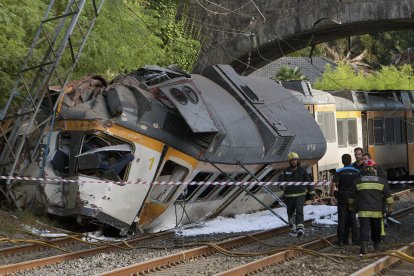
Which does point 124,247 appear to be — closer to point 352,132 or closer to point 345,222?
point 345,222

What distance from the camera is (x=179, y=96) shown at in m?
14.8

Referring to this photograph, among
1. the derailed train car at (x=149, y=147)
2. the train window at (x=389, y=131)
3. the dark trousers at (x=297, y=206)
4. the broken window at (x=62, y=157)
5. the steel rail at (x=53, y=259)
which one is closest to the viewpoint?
the steel rail at (x=53, y=259)

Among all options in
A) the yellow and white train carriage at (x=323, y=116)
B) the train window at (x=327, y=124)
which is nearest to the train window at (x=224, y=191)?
the yellow and white train carriage at (x=323, y=116)

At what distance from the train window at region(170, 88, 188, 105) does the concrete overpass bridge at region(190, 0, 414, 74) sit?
19.6 meters

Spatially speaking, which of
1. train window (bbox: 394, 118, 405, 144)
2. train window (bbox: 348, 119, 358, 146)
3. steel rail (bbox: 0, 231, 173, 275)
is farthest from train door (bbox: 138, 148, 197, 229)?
train window (bbox: 394, 118, 405, 144)

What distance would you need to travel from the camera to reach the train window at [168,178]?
14.7 m

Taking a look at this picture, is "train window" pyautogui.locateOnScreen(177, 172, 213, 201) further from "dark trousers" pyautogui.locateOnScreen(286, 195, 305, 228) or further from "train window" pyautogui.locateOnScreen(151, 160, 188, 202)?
"dark trousers" pyautogui.locateOnScreen(286, 195, 305, 228)

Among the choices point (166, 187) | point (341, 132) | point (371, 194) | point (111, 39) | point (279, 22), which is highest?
point (279, 22)

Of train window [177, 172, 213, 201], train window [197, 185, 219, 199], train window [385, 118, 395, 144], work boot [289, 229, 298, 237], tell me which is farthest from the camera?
train window [385, 118, 395, 144]

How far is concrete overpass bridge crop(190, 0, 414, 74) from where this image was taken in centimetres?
3294

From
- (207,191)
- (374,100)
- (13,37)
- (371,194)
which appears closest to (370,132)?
(374,100)

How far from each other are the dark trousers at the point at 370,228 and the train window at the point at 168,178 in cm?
392

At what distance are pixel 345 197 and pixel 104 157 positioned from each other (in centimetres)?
441

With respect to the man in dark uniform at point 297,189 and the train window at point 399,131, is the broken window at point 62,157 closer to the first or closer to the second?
the man in dark uniform at point 297,189
